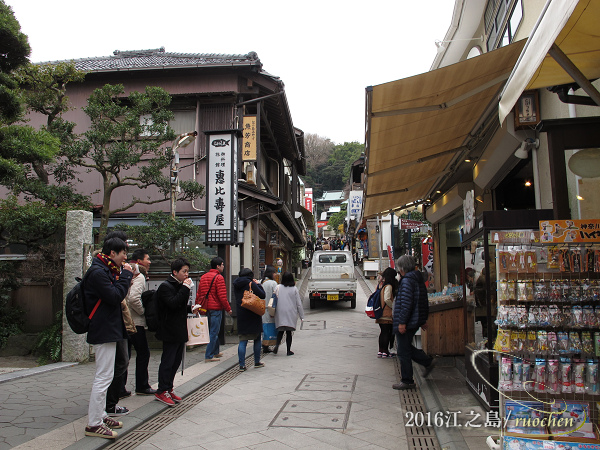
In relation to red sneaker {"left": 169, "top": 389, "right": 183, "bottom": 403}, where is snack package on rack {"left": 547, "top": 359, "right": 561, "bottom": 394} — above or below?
above

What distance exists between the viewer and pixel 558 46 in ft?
12.1

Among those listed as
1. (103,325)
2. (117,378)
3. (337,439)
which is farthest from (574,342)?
(117,378)

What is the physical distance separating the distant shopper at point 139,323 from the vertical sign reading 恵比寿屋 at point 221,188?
176 inches

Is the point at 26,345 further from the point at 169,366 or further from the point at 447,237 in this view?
the point at 447,237

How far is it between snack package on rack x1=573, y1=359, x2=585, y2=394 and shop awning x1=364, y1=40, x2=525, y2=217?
10.4ft

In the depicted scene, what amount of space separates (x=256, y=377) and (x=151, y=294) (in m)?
2.39

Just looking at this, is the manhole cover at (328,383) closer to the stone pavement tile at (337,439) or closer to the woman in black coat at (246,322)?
the woman in black coat at (246,322)

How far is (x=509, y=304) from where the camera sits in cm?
408

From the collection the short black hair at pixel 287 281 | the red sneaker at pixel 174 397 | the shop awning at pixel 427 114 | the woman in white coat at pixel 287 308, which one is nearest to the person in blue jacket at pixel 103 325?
the red sneaker at pixel 174 397

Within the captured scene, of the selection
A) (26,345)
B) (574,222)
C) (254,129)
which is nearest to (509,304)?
(574,222)

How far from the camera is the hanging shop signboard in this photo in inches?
151

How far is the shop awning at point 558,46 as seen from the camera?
2803mm

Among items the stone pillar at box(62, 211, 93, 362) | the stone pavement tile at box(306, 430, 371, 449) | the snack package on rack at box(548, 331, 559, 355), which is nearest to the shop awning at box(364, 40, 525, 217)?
the snack package on rack at box(548, 331, 559, 355)

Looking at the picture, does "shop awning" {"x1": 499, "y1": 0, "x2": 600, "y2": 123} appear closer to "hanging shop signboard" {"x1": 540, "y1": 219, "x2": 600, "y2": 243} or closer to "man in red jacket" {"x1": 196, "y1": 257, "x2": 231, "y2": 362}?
"hanging shop signboard" {"x1": 540, "y1": 219, "x2": 600, "y2": 243}
